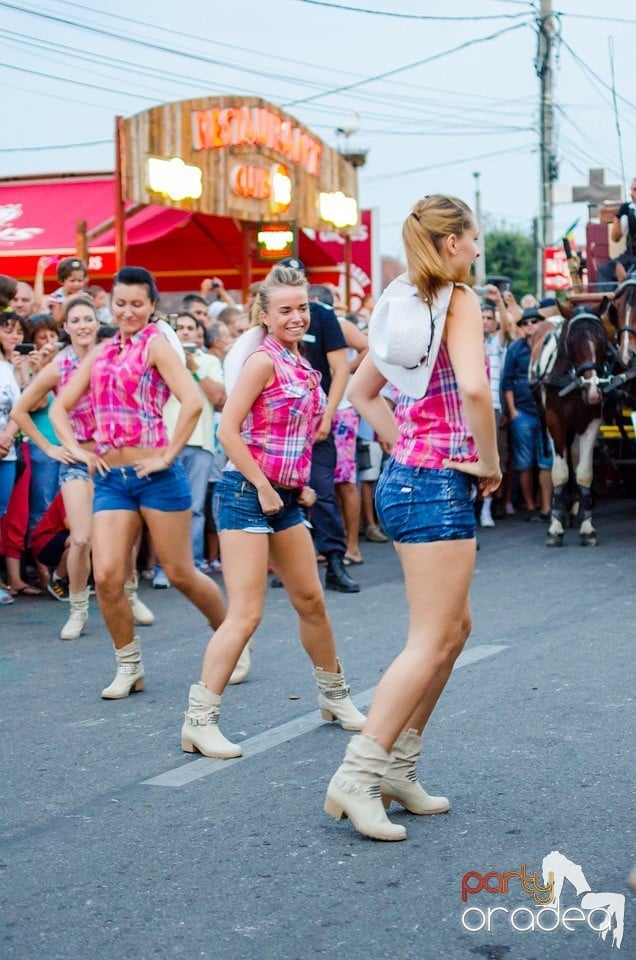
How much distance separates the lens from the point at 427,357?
14.0 ft

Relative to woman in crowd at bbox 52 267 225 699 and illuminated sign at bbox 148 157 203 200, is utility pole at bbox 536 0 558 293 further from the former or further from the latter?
woman in crowd at bbox 52 267 225 699

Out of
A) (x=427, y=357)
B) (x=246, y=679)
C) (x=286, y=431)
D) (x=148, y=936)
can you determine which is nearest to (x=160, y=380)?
(x=286, y=431)

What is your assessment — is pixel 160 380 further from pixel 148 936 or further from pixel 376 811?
pixel 148 936

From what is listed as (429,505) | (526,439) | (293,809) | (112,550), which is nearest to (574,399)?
(526,439)

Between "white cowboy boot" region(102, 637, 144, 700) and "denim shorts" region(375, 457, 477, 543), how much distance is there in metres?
2.59

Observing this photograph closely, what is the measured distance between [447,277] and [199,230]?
20.0m

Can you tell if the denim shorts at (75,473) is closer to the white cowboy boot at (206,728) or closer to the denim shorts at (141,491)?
the denim shorts at (141,491)

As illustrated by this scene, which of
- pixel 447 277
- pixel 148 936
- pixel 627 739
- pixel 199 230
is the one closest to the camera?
pixel 148 936

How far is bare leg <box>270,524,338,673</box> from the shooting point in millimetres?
5633

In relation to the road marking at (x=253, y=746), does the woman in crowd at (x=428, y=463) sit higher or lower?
higher

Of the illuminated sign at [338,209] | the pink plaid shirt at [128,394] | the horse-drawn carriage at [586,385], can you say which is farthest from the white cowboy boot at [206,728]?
the illuminated sign at [338,209]

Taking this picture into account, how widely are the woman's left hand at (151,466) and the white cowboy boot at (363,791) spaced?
2271 mm

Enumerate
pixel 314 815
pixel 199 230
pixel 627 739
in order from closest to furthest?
pixel 314 815, pixel 627 739, pixel 199 230

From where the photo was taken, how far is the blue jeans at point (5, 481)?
9898 millimetres
